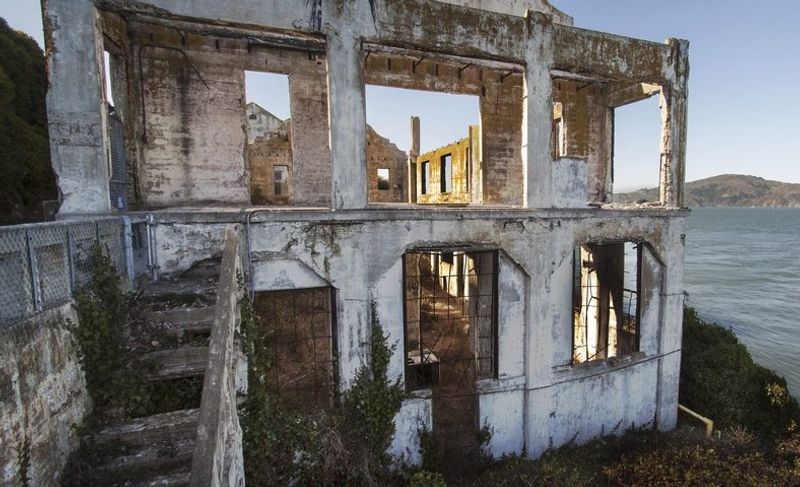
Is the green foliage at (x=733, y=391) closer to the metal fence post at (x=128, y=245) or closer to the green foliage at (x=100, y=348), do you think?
the green foliage at (x=100, y=348)

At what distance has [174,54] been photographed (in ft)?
29.8

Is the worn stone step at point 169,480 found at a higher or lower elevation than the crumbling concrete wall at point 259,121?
lower

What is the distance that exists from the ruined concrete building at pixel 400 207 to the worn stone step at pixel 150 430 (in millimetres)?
3272

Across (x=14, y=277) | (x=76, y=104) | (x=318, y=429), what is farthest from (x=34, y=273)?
(x=318, y=429)

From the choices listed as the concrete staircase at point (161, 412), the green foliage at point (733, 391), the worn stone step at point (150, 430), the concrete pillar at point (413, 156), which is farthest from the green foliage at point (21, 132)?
the green foliage at point (733, 391)

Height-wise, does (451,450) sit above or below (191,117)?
below

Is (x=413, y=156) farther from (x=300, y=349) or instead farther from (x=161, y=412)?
(x=161, y=412)

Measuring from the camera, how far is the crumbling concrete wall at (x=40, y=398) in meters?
2.80

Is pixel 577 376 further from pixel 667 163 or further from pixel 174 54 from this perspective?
pixel 174 54

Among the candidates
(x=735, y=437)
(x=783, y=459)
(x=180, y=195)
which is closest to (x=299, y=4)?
(x=180, y=195)

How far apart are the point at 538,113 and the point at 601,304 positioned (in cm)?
728

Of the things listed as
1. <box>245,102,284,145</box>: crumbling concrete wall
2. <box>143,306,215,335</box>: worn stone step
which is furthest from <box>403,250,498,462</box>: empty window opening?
<box>245,102,284,145</box>: crumbling concrete wall

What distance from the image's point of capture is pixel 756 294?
34.6 m

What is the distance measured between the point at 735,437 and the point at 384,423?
8.92m
